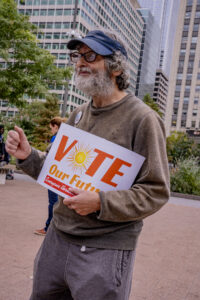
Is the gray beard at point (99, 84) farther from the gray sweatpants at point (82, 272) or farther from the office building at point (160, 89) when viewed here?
the office building at point (160, 89)

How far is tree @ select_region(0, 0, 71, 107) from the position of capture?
11602mm

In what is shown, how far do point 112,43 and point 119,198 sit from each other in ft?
2.69

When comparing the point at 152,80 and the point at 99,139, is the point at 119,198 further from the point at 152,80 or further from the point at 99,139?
the point at 152,80

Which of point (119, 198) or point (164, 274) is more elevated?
point (119, 198)

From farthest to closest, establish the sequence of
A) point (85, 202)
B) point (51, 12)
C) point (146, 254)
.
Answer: point (51, 12)
point (146, 254)
point (85, 202)

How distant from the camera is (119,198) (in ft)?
5.13

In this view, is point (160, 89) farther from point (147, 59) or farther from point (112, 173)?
point (112, 173)

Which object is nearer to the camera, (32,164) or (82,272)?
(82,272)

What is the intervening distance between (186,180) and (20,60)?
894 centimetres

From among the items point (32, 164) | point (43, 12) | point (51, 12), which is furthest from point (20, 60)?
point (43, 12)

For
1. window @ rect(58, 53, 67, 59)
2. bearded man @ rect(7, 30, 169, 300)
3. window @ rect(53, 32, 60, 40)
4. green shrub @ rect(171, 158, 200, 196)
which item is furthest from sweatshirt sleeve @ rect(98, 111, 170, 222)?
window @ rect(53, 32, 60, 40)

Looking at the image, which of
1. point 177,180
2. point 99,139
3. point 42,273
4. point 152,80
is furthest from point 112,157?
point 152,80

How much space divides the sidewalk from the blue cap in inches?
103

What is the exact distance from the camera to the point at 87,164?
1737mm
